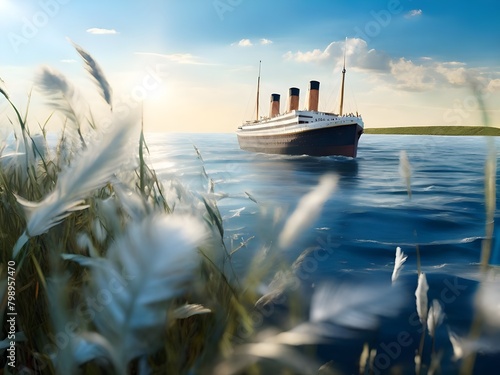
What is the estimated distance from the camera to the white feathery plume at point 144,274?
68 cm

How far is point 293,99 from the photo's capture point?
5544cm

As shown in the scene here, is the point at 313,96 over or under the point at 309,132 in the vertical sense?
over

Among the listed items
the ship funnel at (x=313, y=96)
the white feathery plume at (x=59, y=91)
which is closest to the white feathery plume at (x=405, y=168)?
the white feathery plume at (x=59, y=91)

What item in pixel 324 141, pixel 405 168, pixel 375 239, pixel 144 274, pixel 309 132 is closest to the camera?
pixel 144 274

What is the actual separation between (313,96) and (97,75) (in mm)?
54051

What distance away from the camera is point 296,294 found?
1230 mm

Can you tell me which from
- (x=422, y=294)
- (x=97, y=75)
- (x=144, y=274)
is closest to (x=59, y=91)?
(x=97, y=75)

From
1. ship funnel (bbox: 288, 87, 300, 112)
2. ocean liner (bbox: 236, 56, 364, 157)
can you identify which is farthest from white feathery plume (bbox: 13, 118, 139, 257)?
ship funnel (bbox: 288, 87, 300, 112)

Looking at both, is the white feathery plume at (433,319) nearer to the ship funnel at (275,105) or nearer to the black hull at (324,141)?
the black hull at (324,141)

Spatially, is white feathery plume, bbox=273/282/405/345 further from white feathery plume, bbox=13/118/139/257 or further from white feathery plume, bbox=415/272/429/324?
white feathery plume, bbox=13/118/139/257

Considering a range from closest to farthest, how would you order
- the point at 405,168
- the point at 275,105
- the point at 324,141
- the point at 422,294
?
the point at 422,294, the point at 405,168, the point at 324,141, the point at 275,105

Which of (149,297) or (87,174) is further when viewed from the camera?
(87,174)

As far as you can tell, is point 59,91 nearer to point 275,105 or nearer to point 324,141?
point 324,141

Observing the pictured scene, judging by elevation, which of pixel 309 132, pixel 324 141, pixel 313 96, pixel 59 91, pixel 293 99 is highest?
pixel 313 96
